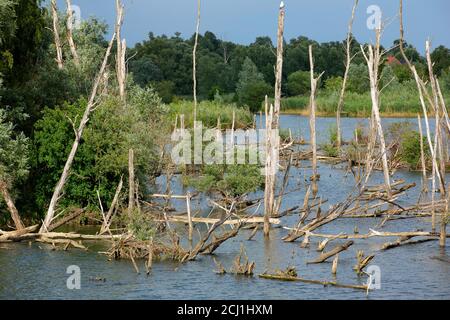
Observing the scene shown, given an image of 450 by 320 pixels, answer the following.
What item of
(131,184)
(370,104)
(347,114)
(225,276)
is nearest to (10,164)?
(131,184)

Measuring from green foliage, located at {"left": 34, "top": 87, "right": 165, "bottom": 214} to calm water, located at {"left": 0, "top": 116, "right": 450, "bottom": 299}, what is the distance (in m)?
3.43

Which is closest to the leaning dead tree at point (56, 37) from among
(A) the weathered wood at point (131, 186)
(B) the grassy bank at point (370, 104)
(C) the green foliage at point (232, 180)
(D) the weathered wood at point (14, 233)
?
(C) the green foliage at point (232, 180)

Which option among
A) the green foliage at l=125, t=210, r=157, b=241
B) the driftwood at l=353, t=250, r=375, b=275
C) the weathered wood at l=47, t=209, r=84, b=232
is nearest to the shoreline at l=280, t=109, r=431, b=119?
the weathered wood at l=47, t=209, r=84, b=232

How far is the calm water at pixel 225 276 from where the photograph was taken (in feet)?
69.4

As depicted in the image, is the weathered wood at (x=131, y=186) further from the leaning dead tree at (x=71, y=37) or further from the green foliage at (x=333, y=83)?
the green foliage at (x=333, y=83)

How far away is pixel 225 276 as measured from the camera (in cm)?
2259

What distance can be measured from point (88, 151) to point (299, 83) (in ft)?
237

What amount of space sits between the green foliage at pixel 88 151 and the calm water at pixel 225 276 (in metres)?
3.43

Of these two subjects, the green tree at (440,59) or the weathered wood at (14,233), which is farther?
the green tree at (440,59)

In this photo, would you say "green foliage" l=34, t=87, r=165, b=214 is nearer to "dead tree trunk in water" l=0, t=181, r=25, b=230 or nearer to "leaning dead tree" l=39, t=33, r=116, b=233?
"leaning dead tree" l=39, t=33, r=116, b=233

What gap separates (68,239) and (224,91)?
255ft
